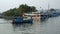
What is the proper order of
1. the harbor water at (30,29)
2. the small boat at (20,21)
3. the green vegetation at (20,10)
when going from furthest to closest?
the small boat at (20,21)
the green vegetation at (20,10)
the harbor water at (30,29)

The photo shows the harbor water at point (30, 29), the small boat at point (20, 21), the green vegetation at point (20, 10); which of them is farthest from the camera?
the small boat at point (20, 21)

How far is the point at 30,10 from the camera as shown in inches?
221

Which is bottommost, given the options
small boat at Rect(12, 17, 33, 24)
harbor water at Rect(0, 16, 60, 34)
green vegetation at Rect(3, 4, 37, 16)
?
harbor water at Rect(0, 16, 60, 34)

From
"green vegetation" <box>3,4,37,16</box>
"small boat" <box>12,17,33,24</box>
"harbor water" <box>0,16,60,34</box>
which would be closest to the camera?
"harbor water" <box>0,16,60,34</box>

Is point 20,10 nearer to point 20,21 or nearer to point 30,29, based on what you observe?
point 20,21

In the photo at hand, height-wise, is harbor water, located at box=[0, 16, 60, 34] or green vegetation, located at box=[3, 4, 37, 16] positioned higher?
green vegetation, located at box=[3, 4, 37, 16]

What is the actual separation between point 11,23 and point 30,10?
82 cm

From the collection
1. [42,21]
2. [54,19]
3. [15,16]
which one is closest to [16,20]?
[15,16]

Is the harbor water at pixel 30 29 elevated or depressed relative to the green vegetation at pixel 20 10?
depressed

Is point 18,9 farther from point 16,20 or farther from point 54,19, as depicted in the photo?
point 54,19

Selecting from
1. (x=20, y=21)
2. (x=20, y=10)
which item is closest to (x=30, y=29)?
(x=20, y=10)

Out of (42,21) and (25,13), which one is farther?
(42,21)

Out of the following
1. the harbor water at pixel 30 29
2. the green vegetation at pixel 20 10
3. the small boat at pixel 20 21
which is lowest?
the harbor water at pixel 30 29

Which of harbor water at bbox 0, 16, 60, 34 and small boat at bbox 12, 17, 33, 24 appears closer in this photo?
harbor water at bbox 0, 16, 60, 34
